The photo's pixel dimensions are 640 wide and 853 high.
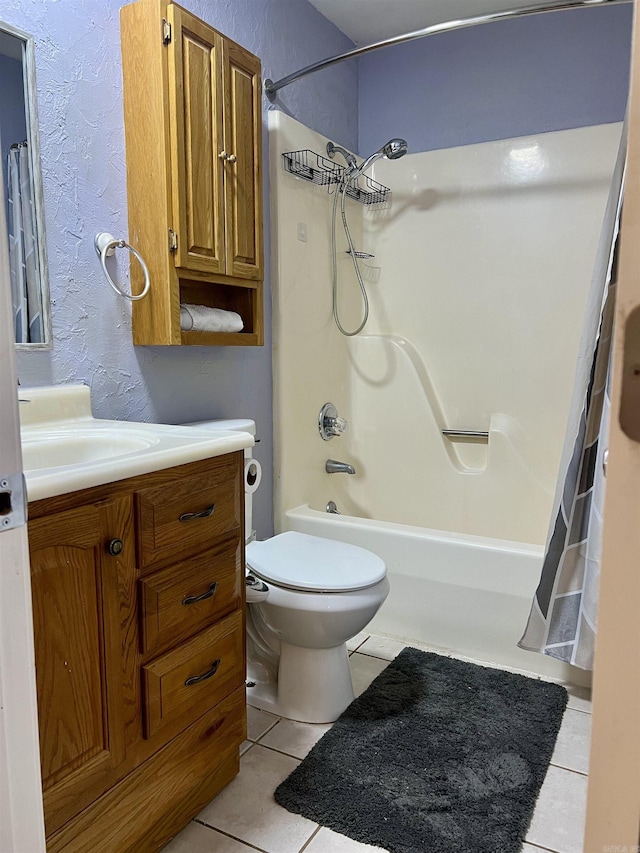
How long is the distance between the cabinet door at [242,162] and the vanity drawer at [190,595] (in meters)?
0.92

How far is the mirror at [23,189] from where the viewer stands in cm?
140

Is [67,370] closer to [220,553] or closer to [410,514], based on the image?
[220,553]

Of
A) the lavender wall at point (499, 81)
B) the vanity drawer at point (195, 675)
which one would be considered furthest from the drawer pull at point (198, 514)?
the lavender wall at point (499, 81)

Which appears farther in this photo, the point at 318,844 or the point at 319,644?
the point at 319,644

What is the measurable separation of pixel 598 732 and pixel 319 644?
139 cm

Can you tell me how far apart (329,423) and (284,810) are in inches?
61.2

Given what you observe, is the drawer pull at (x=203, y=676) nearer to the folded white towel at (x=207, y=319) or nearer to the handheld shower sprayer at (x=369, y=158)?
the folded white towel at (x=207, y=319)

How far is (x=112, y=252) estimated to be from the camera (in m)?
1.67

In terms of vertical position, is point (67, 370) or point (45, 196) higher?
point (45, 196)

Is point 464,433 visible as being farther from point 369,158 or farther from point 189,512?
point 189,512

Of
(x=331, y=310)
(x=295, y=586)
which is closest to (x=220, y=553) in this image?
(x=295, y=586)

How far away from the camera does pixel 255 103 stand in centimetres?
195

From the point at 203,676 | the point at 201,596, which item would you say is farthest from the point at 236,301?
the point at 203,676

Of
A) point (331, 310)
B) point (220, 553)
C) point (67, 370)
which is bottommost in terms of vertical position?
point (220, 553)
